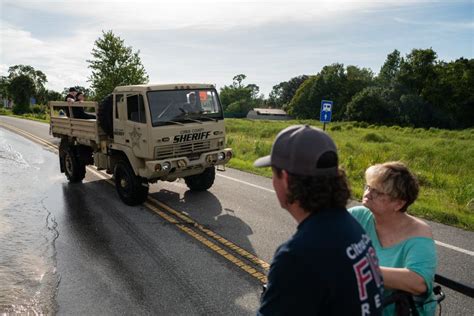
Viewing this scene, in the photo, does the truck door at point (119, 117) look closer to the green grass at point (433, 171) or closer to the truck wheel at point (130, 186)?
the truck wheel at point (130, 186)

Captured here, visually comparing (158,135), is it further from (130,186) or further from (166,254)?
(166,254)

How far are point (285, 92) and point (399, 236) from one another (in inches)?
4949

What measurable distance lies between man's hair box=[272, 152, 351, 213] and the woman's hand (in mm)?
921

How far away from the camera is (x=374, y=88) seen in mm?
60406

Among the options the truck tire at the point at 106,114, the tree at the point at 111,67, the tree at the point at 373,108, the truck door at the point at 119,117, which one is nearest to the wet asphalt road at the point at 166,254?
the truck door at the point at 119,117

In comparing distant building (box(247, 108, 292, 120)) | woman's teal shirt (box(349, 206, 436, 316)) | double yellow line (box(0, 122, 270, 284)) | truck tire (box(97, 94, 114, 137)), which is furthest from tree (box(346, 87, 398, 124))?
woman's teal shirt (box(349, 206, 436, 316))

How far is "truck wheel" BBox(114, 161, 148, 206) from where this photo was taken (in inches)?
306

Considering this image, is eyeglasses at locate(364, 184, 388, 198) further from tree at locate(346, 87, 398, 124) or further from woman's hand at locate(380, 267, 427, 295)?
tree at locate(346, 87, 398, 124)

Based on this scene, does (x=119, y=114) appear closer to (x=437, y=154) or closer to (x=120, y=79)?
(x=437, y=154)

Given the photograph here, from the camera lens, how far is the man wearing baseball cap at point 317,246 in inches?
54.4

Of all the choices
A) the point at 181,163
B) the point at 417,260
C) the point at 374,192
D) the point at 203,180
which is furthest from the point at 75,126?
the point at 417,260

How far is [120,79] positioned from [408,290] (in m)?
26.7

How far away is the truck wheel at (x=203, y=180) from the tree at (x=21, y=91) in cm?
7949

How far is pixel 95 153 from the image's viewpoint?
9367 mm
